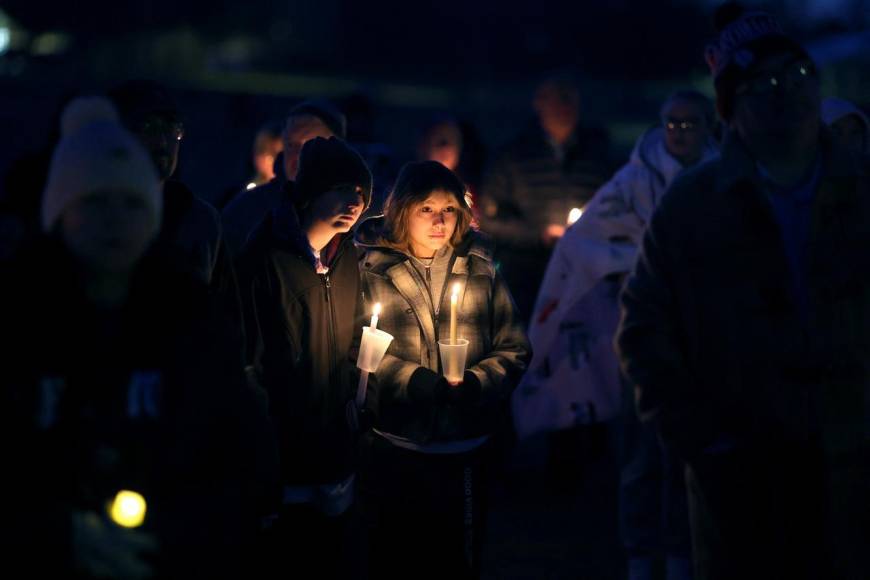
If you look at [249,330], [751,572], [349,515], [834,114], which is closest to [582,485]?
[834,114]

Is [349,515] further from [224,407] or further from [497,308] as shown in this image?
[224,407]

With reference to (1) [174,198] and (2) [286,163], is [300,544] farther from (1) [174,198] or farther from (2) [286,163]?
(2) [286,163]

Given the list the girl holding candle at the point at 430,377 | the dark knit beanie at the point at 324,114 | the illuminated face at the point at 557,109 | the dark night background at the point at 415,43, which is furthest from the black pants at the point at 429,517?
the dark night background at the point at 415,43

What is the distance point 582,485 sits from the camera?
7.94 metres

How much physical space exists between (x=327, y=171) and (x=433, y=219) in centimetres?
44

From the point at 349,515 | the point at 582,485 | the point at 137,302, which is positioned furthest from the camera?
the point at 582,485

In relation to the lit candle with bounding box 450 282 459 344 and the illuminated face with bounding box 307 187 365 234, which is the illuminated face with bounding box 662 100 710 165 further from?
the illuminated face with bounding box 307 187 365 234

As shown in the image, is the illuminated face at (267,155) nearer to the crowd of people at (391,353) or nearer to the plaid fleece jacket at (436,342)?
the crowd of people at (391,353)

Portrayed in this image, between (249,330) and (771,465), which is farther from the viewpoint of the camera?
(249,330)

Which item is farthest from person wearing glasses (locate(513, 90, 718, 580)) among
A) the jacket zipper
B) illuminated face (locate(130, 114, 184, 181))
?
illuminated face (locate(130, 114, 184, 181))

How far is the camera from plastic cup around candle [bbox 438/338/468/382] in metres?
4.49

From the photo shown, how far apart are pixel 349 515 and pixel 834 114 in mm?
3170

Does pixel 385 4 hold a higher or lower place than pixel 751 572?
higher

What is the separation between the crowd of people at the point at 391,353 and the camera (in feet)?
9.15
